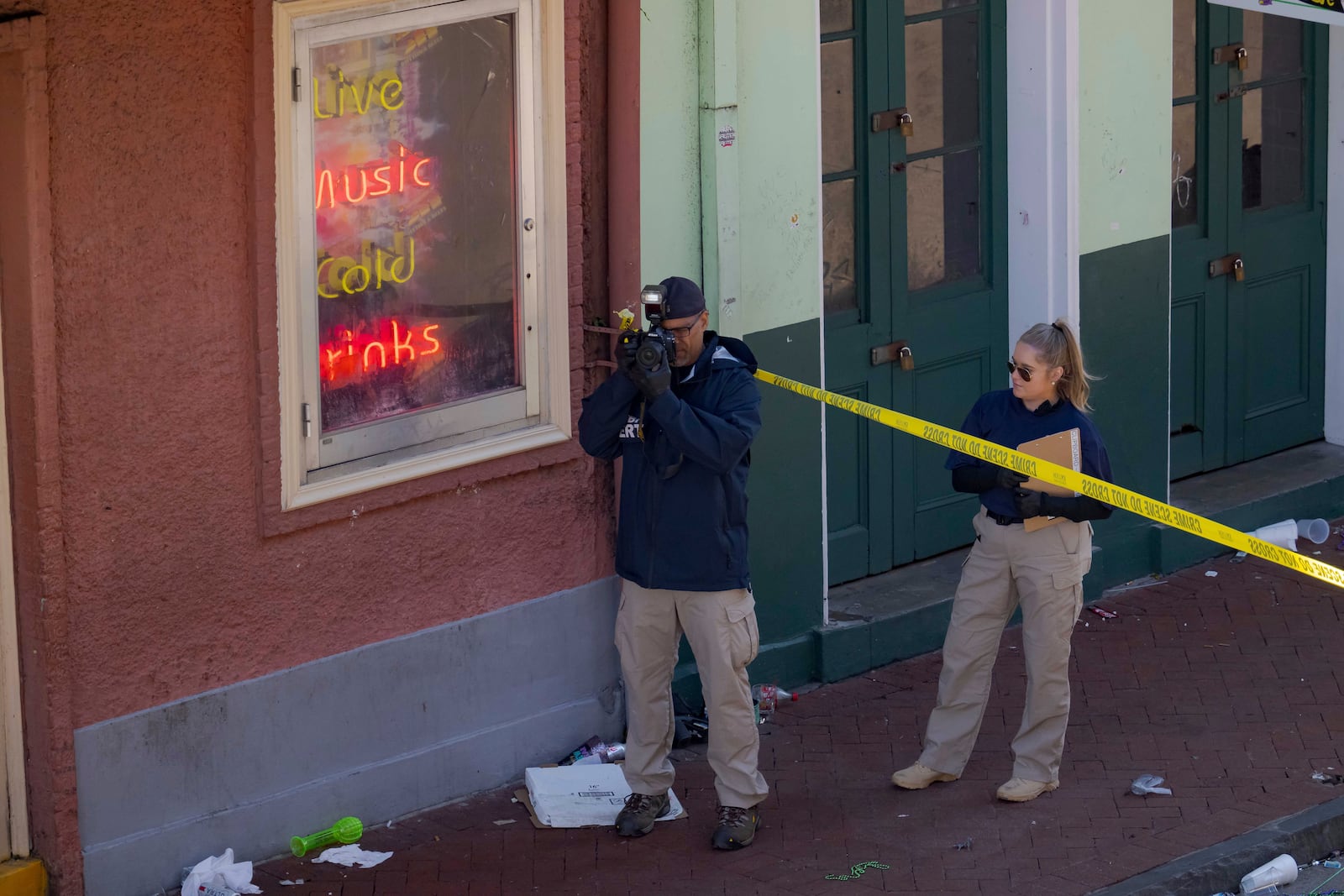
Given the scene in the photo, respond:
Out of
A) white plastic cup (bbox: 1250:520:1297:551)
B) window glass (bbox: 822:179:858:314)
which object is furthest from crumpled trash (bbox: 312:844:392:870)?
white plastic cup (bbox: 1250:520:1297:551)

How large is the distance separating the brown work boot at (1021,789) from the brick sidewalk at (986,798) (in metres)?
0.04

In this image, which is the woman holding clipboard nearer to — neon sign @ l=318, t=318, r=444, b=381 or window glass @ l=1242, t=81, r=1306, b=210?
neon sign @ l=318, t=318, r=444, b=381

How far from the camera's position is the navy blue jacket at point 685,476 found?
250 inches

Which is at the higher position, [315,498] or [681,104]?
[681,104]

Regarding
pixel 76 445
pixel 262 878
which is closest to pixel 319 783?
pixel 262 878

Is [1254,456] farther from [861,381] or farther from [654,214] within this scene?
[654,214]

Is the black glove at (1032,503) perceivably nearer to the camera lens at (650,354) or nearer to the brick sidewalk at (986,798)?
the brick sidewalk at (986,798)

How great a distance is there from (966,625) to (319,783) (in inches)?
94.1

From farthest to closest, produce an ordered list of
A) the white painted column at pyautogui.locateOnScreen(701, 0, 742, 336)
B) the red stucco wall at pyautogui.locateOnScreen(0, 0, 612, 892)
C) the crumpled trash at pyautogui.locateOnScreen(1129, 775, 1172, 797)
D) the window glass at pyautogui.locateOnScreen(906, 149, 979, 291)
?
the window glass at pyautogui.locateOnScreen(906, 149, 979, 291) < the white painted column at pyautogui.locateOnScreen(701, 0, 742, 336) < the crumpled trash at pyautogui.locateOnScreen(1129, 775, 1172, 797) < the red stucco wall at pyautogui.locateOnScreen(0, 0, 612, 892)

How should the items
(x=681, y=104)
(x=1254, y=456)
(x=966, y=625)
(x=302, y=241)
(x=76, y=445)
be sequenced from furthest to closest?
(x=1254, y=456)
(x=681, y=104)
(x=966, y=625)
(x=302, y=241)
(x=76, y=445)

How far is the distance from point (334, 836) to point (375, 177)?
7.57 ft

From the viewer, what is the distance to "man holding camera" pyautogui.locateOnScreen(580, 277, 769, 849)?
6285 millimetres

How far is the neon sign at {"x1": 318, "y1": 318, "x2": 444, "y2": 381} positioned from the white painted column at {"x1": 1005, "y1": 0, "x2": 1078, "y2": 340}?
332cm

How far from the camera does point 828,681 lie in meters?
8.20
